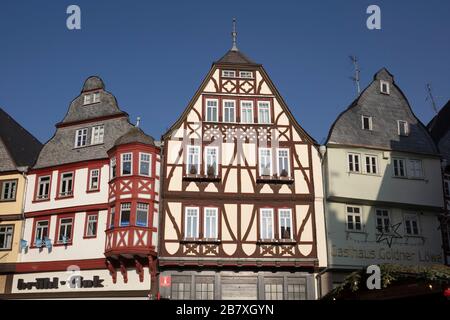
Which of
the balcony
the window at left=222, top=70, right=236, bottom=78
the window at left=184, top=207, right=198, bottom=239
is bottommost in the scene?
the balcony

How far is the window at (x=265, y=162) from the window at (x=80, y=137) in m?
9.31

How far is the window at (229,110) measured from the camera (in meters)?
28.5

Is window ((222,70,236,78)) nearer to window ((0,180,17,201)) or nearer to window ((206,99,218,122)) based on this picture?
window ((206,99,218,122))

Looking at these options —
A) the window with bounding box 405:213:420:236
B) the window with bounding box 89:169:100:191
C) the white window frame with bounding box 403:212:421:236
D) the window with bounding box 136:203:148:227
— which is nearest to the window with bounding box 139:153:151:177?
the window with bounding box 136:203:148:227

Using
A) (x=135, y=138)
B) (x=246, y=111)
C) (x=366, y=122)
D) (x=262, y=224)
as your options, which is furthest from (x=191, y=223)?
(x=366, y=122)

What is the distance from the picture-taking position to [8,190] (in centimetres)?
2975

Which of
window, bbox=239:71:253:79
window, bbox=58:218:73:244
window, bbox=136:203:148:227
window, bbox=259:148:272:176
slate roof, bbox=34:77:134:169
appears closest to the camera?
window, bbox=136:203:148:227

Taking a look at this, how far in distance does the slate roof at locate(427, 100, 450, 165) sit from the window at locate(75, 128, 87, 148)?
19.4 meters

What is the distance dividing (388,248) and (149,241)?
11.4 m

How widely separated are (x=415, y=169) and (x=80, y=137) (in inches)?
688

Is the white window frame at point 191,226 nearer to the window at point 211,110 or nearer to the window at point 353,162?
the window at point 211,110

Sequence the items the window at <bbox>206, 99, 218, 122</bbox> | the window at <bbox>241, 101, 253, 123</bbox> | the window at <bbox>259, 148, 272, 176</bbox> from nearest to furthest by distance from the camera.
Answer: the window at <bbox>259, 148, 272, 176</bbox>
the window at <bbox>206, 99, 218, 122</bbox>
the window at <bbox>241, 101, 253, 123</bbox>

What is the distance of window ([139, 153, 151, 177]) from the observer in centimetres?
2717

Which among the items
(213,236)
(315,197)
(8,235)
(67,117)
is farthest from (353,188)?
(8,235)
